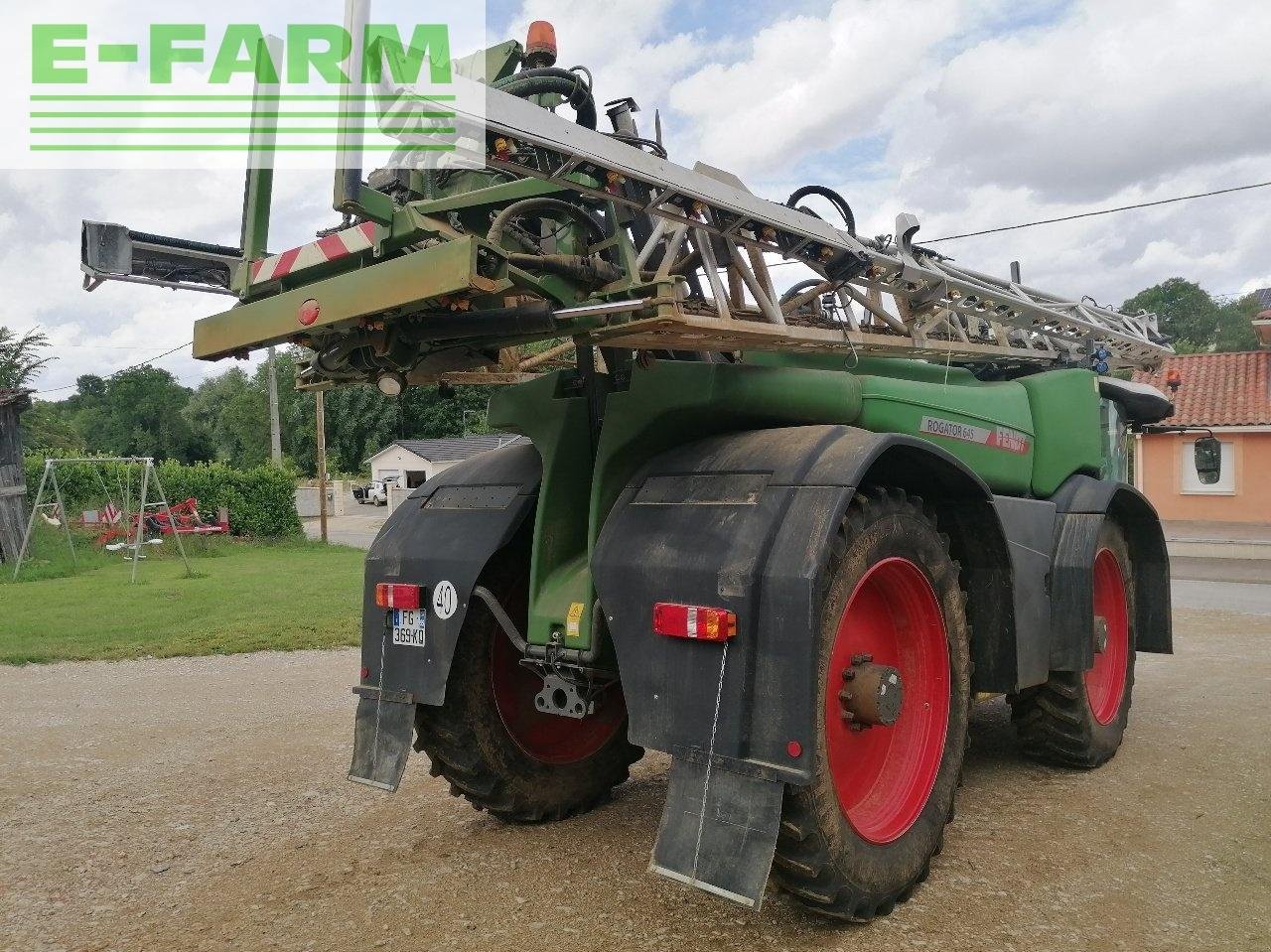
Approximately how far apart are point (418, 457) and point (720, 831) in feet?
167

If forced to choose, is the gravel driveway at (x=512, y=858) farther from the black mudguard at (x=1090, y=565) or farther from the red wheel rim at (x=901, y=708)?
the black mudguard at (x=1090, y=565)

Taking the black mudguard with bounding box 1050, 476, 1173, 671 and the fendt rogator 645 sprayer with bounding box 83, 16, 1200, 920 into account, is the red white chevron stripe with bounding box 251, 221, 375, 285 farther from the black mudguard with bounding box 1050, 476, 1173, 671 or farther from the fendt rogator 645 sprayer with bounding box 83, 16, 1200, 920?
the black mudguard with bounding box 1050, 476, 1173, 671

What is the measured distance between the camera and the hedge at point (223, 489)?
79.4 feet

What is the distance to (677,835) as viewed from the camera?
3.06 metres

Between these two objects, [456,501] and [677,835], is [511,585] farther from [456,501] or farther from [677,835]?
[677,835]

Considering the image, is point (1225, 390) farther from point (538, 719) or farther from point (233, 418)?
point (233, 418)

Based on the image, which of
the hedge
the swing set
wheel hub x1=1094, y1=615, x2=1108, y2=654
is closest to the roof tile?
wheel hub x1=1094, y1=615, x2=1108, y2=654

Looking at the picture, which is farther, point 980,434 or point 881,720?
Answer: point 980,434

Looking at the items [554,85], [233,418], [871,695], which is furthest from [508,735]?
[233,418]

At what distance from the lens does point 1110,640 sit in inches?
229

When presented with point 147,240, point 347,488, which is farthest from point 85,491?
point 347,488

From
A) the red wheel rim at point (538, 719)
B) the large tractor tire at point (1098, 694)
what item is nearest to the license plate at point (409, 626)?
the red wheel rim at point (538, 719)

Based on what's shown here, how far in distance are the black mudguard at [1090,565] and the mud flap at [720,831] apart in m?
2.46

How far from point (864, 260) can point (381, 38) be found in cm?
230
